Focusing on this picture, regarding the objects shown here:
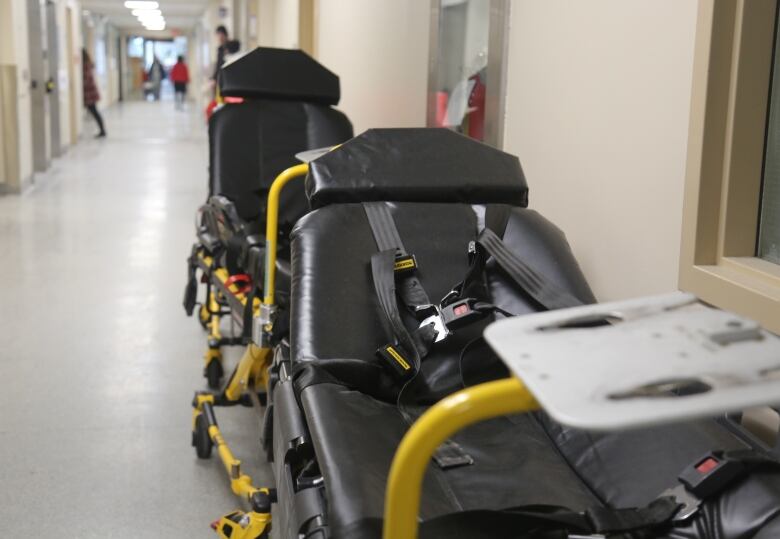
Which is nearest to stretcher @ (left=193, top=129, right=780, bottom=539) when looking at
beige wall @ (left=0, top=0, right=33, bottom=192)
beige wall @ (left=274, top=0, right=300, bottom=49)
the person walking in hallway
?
beige wall @ (left=274, top=0, right=300, bottom=49)

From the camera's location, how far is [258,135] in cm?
376

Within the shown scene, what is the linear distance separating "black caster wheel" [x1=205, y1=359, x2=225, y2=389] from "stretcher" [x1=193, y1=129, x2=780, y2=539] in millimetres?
1045

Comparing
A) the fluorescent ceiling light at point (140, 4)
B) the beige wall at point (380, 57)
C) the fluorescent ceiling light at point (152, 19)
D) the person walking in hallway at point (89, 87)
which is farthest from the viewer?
the fluorescent ceiling light at point (152, 19)

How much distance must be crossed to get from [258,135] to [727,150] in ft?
7.95

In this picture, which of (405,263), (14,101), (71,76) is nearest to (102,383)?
(405,263)

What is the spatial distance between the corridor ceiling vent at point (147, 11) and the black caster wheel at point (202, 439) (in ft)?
58.6

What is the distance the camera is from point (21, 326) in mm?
4281

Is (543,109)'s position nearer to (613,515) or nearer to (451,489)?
(451,489)

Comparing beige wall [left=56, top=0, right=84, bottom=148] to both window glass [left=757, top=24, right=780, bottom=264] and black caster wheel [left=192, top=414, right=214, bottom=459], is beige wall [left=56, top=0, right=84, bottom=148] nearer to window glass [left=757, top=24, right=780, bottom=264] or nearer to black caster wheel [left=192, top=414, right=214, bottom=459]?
black caster wheel [left=192, top=414, right=214, bottom=459]

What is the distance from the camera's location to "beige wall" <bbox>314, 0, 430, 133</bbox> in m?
4.15

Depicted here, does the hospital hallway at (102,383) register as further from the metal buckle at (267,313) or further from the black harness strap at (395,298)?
the black harness strap at (395,298)

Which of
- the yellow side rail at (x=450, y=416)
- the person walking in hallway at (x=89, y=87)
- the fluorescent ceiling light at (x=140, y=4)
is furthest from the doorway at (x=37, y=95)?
the fluorescent ceiling light at (x=140, y=4)

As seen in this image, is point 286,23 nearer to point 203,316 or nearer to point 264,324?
point 203,316

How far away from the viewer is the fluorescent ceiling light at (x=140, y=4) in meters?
19.2
